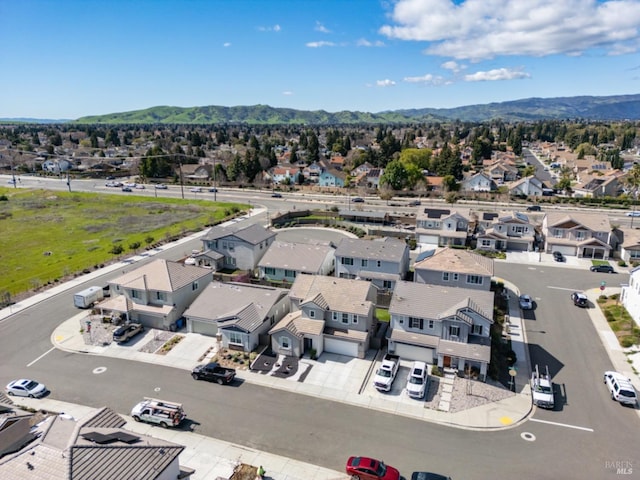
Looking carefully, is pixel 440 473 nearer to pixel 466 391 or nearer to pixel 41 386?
pixel 466 391

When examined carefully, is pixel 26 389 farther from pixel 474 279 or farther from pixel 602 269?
pixel 602 269

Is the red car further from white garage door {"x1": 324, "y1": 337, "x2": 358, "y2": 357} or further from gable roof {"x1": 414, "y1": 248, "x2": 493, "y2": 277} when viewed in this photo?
gable roof {"x1": 414, "y1": 248, "x2": 493, "y2": 277}

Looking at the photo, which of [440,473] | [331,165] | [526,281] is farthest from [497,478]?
[331,165]

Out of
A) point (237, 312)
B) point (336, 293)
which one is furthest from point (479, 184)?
point (237, 312)

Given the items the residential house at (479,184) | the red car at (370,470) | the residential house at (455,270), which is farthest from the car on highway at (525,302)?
the residential house at (479,184)

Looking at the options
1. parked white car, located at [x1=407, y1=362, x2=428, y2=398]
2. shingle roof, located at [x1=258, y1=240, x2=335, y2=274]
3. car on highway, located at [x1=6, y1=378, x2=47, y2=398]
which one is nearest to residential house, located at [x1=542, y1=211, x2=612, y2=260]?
shingle roof, located at [x1=258, y1=240, x2=335, y2=274]
